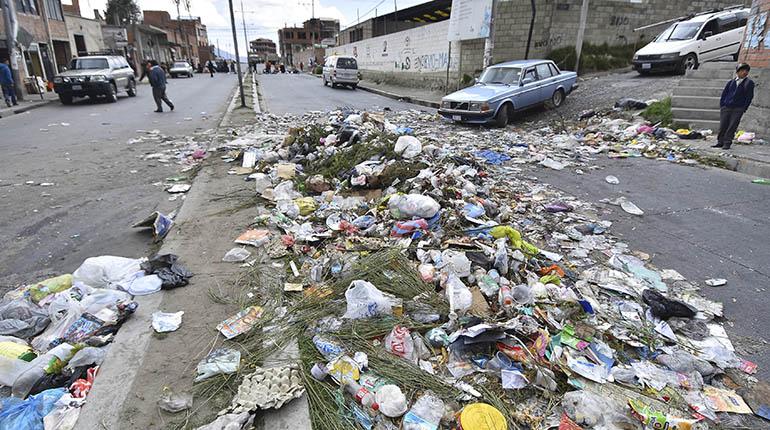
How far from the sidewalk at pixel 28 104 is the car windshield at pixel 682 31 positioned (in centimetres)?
2352

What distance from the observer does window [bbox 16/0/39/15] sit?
22.2 meters

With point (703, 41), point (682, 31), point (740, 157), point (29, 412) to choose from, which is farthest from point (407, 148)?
point (682, 31)

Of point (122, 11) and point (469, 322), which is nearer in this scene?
point (469, 322)

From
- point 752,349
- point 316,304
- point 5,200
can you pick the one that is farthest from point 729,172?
point 5,200

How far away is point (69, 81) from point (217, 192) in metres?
15.5

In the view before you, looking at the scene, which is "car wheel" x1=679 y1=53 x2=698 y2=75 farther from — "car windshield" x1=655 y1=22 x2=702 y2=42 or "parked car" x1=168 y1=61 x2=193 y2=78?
"parked car" x1=168 y1=61 x2=193 y2=78

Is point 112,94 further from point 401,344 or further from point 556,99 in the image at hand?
point 401,344

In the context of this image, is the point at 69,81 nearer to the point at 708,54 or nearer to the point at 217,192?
the point at 217,192

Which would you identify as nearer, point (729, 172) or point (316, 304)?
point (316, 304)

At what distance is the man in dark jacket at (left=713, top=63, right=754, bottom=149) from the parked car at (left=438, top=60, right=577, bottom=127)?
4.87 m

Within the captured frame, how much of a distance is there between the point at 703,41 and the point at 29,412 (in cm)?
1848

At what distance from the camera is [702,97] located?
33.0ft

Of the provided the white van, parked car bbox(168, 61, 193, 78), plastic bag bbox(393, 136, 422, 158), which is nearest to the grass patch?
the white van

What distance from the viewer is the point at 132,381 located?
242cm
